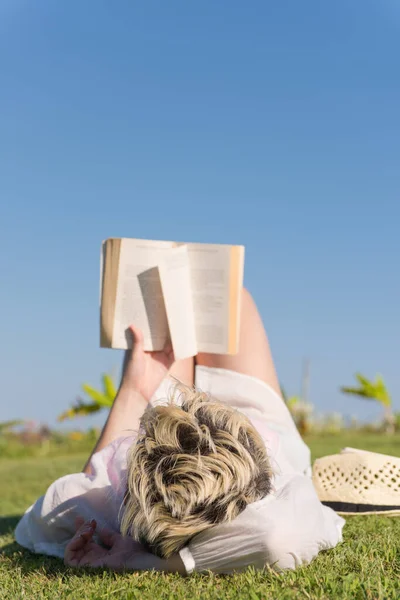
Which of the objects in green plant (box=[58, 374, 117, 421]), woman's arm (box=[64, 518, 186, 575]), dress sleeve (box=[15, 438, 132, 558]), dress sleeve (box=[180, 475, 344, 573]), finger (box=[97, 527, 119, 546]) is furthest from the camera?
green plant (box=[58, 374, 117, 421])

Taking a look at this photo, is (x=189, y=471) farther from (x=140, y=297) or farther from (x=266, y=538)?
(x=140, y=297)

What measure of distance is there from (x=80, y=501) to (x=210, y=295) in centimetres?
135

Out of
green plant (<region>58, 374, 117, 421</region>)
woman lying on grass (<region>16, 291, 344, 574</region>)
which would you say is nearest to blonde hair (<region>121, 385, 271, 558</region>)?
woman lying on grass (<region>16, 291, 344, 574</region>)

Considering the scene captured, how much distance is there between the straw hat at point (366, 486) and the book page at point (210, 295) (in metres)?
1.11

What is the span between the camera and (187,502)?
8.42 feet

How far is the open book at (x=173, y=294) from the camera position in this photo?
403 centimetres

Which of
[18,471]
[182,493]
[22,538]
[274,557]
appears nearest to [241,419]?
[182,493]

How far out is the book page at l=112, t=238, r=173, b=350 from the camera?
4.05 meters

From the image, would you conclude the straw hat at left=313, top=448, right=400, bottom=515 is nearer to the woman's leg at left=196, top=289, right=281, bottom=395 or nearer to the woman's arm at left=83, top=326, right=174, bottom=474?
the woman's leg at left=196, top=289, right=281, bottom=395

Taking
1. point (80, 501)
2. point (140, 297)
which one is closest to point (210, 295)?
point (140, 297)

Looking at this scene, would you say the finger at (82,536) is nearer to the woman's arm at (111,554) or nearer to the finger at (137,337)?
the woman's arm at (111,554)

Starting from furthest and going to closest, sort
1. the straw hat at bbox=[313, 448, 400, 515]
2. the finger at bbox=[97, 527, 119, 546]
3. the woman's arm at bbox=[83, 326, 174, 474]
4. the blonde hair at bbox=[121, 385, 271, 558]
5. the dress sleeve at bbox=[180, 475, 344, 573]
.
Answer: the straw hat at bbox=[313, 448, 400, 515], the woman's arm at bbox=[83, 326, 174, 474], the finger at bbox=[97, 527, 119, 546], the dress sleeve at bbox=[180, 475, 344, 573], the blonde hair at bbox=[121, 385, 271, 558]

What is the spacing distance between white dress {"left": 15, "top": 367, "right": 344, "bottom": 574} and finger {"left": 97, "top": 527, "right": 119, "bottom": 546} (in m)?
0.06

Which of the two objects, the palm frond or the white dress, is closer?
A: the white dress
